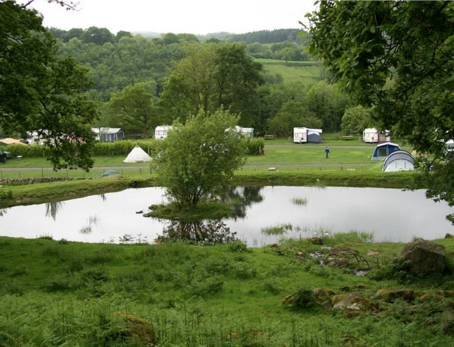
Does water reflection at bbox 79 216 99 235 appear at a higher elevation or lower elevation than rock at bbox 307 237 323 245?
lower

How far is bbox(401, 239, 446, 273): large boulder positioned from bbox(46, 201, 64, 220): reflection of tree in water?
23.1m

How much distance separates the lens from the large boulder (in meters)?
13.9

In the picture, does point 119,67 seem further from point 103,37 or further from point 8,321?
point 8,321

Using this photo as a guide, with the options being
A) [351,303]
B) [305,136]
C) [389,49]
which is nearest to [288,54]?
[305,136]

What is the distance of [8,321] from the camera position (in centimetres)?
613

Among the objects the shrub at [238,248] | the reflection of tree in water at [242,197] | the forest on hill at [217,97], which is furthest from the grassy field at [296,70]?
the shrub at [238,248]

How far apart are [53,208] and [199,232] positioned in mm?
13521

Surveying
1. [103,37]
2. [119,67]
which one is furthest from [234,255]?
[103,37]

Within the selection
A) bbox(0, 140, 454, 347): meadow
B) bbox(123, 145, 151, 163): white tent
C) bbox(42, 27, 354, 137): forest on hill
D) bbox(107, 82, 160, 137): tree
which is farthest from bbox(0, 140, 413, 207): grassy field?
bbox(107, 82, 160, 137): tree

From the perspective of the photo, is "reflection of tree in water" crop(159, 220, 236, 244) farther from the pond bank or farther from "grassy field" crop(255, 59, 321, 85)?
"grassy field" crop(255, 59, 321, 85)

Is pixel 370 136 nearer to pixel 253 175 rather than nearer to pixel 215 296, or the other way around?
pixel 253 175

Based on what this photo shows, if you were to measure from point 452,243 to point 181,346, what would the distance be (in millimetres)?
16592

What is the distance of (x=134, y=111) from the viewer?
76.6 m

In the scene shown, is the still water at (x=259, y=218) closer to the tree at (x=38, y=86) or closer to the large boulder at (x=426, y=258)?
the large boulder at (x=426, y=258)
